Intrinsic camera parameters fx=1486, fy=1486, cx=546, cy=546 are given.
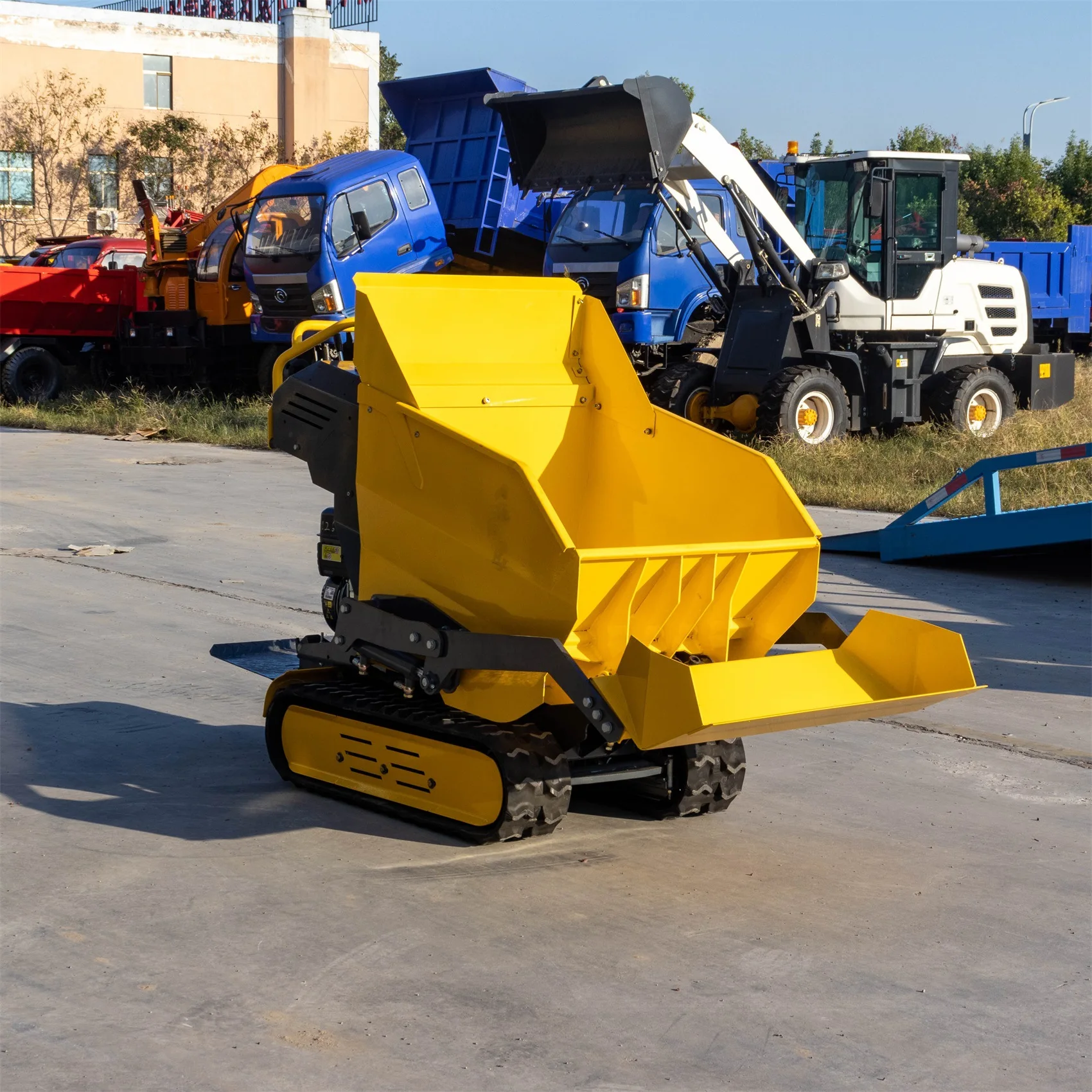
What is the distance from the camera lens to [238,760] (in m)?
5.48

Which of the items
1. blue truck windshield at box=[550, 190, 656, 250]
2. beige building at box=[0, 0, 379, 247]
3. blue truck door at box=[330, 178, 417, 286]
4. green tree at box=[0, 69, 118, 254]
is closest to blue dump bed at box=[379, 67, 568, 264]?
blue truck door at box=[330, 178, 417, 286]

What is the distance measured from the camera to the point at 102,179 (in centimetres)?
3634

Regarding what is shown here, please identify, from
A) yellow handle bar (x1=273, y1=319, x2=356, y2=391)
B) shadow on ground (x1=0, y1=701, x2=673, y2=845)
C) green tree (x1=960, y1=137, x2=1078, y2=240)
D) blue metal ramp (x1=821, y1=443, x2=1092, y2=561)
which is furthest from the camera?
green tree (x1=960, y1=137, x2=1078, y2=240)

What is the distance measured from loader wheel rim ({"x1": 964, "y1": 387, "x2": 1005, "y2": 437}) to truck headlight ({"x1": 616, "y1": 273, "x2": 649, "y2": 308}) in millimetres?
3739

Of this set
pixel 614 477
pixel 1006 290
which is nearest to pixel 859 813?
pixel 614 477

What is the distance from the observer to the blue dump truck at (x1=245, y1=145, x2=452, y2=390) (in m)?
18.6

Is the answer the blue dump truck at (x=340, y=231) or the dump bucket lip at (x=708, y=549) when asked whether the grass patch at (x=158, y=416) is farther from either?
the dump bucket lip at (x=708, y=549)

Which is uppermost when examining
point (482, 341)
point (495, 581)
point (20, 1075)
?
Answer: point (482, 341)

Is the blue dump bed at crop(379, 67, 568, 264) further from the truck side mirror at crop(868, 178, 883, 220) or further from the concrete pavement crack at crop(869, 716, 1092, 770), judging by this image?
the concrete pavement crack at crop(869, 716, 1092, 770)

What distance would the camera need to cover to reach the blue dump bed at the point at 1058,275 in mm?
20859

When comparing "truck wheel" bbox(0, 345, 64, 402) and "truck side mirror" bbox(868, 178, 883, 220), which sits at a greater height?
"truck side mirror" bbox(868, 178, 883, 220)

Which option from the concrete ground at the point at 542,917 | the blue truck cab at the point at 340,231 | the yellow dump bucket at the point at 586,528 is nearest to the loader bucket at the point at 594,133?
the concrete ground at the point at 542,917

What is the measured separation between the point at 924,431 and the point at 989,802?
36.1 feet

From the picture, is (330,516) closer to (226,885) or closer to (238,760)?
(238,760)
